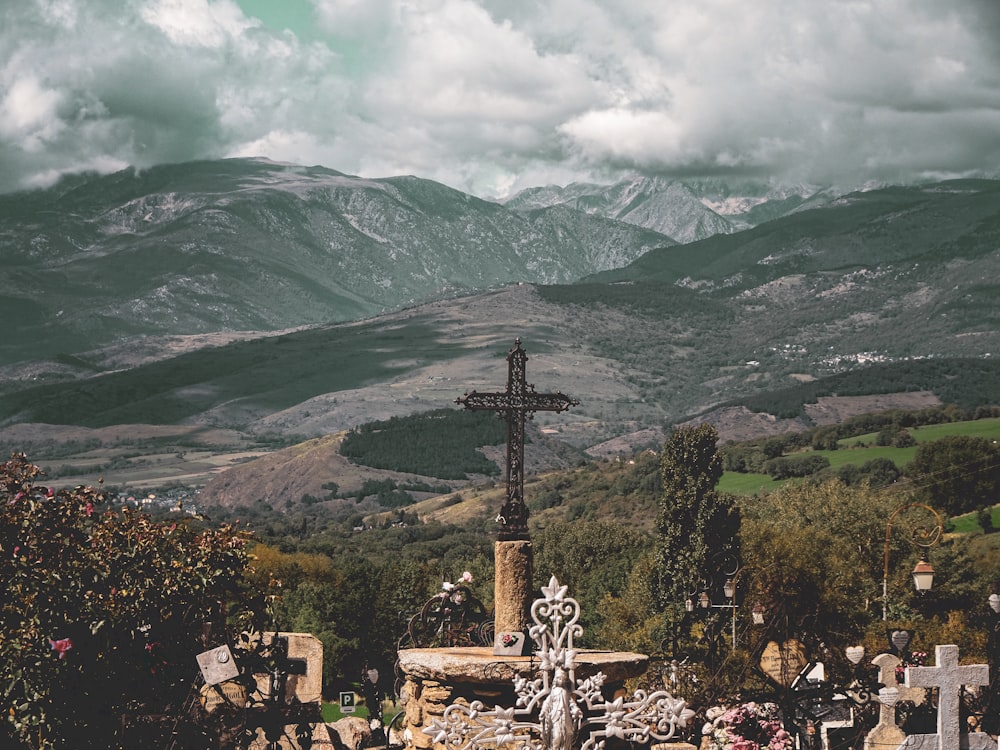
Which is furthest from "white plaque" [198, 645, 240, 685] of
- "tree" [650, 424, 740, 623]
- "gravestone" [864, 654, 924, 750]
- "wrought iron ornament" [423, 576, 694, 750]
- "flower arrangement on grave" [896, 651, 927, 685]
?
"tree" [650, 424, 740, 623]

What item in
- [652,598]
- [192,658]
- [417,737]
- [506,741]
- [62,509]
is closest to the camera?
[506,741]

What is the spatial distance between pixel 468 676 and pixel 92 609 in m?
8.71

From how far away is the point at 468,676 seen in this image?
13.9 meters

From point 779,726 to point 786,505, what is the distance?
7175 cm

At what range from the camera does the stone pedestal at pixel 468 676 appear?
45.5ft

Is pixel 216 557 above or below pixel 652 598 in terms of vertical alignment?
above

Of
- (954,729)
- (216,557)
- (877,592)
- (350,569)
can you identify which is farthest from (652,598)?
(954,729)

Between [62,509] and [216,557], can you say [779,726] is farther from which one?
[62,509]

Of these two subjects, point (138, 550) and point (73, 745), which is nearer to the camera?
point (73, 745)

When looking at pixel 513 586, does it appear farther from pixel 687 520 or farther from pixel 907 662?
pixel 687 520

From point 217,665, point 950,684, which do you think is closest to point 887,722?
point 950,684

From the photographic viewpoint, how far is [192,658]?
801 inches

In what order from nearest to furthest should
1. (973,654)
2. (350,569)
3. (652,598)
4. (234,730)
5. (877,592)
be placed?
(234,730)
(973,654)
(877,592)
(652,598)
(350,569)

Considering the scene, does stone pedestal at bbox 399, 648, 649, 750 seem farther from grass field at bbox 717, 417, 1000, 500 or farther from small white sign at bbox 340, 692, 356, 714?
grass field at bbox 717, 417, 1000, 500
